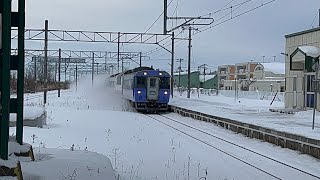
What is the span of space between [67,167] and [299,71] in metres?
23.8

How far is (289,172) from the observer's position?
11391mm

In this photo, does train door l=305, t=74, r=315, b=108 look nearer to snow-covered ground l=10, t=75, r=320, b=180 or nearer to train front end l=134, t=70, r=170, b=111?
snow-covered ground l=10, t=75, r=320, b=180

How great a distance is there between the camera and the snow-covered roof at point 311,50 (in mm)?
26330

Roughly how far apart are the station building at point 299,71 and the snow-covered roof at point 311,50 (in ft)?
0.69

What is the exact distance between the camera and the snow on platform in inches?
256

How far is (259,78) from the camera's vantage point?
106562mm

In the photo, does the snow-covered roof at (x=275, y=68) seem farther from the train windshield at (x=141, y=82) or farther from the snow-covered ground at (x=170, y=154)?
the snow-covered ground at (x=170, y=154)

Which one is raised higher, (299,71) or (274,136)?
(299,71)

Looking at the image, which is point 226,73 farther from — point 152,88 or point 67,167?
point 67,167

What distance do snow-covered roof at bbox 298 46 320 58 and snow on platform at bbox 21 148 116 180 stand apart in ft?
67.0

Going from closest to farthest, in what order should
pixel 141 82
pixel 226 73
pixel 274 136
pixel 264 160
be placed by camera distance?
pixel 264 160, pixel 274 136, pixel 141 82, pixel 226 73

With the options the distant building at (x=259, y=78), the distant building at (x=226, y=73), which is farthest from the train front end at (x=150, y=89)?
the distant building at (x=226, y=73)

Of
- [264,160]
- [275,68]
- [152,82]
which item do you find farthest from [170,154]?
[275,68]

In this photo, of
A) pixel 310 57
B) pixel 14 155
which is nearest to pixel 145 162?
pixel 14 155
